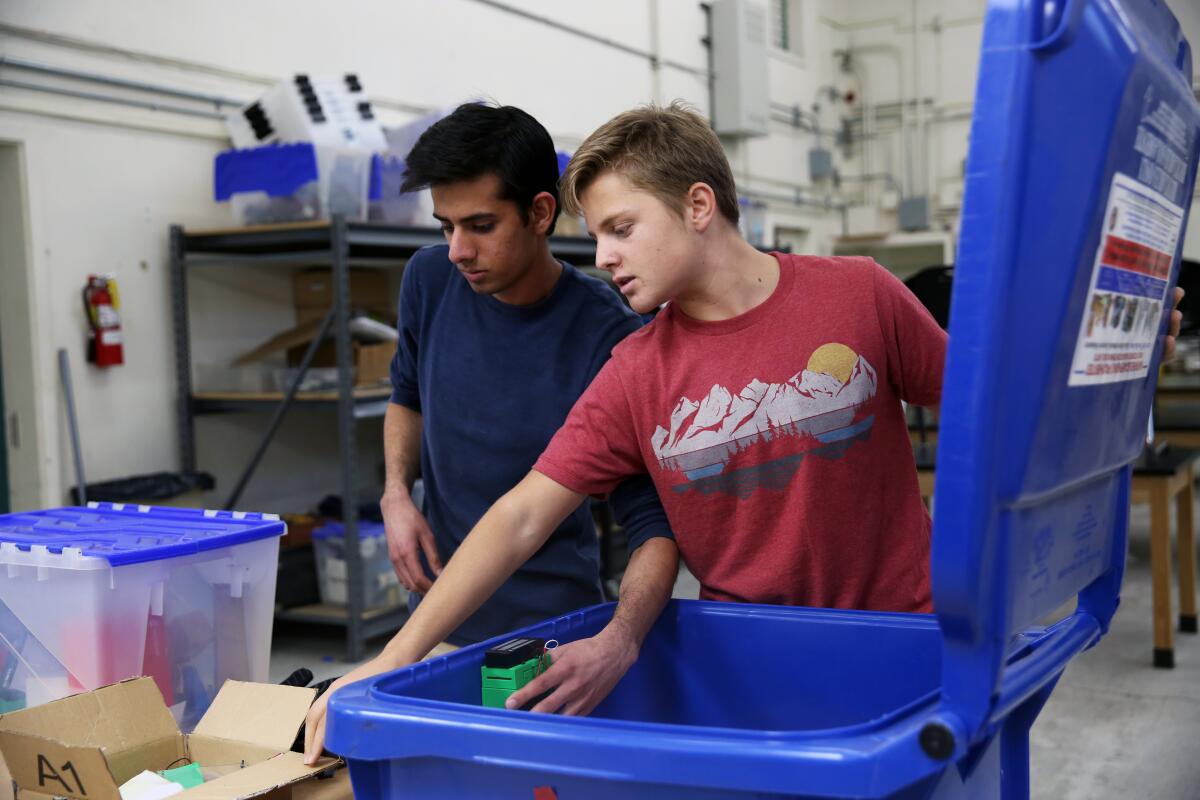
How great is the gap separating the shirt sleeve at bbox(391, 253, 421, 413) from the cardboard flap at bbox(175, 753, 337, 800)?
73 cm

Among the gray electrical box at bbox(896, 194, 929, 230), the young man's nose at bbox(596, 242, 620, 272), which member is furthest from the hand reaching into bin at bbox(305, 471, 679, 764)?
the gray electrical box at bbox(896, 194, 929, 230)

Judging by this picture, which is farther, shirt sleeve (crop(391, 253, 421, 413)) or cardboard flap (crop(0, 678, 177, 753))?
shirt sleeve (crop(391, 253, 421, 413))

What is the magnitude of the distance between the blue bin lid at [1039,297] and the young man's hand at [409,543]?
3.09 ft

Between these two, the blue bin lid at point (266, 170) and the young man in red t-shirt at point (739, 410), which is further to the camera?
the blue bin lid at point (266, 170)

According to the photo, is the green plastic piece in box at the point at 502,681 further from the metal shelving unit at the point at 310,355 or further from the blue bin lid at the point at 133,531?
the metal shelving unit at the point at 310,355

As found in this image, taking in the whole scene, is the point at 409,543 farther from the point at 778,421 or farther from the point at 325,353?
the point at 325,353

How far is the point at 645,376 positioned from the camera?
114cm

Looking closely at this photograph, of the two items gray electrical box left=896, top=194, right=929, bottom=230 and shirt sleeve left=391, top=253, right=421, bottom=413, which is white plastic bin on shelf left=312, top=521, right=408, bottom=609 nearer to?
shirt sleeve left=391, top=253, right=421, bottom=413

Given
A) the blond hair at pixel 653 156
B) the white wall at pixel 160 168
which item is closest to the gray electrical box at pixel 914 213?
the white wall at pixel 160 168

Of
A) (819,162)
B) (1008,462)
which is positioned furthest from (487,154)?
(819,162)

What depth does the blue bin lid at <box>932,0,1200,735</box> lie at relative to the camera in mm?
601

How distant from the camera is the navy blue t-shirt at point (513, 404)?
151cm

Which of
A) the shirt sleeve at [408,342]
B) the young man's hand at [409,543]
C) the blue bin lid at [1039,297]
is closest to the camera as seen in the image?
the blue bin lid at [1039,297]

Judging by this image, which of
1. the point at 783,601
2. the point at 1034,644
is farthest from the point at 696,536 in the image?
the point at 1034,644
